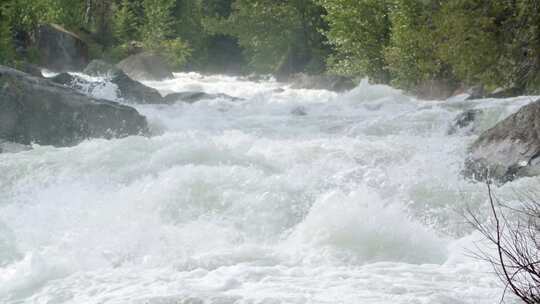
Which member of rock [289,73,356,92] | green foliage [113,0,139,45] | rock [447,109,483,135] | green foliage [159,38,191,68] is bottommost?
rock [447,109,483,135]

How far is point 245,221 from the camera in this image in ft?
25.1

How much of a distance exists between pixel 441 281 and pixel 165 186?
375 centimetres

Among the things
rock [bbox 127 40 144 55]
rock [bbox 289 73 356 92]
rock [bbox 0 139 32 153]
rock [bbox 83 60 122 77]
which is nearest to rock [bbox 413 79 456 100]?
rock [bbox 289 73 356 92]

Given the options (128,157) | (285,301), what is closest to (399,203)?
(285,301)

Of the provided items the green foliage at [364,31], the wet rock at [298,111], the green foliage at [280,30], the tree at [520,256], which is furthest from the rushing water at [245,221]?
the green foliage at [280,30]

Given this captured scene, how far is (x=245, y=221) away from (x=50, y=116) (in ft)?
19.9

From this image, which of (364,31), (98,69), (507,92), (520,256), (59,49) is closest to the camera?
(520,256)

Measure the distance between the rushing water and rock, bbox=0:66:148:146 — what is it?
56.1 inches

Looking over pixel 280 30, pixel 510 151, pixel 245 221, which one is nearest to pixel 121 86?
pixel 510 151

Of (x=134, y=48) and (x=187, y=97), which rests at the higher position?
(x=134, y=48)

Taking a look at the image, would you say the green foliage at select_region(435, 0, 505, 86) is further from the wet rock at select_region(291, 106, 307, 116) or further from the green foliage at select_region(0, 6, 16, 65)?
the green foliage at select_region(0, 6, 16, 65)

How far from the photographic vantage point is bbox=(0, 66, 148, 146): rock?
12336 millimetres

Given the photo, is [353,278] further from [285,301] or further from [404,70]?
[404,70]

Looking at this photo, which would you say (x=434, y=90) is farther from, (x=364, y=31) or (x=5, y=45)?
(x=5, y=45)
